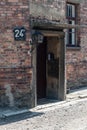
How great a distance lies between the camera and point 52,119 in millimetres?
9312

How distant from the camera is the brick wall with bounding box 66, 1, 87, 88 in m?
14.7

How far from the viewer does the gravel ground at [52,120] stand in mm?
8445

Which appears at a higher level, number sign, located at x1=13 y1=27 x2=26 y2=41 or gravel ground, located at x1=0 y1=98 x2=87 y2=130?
number sign, located at x1=13 y1=27 x2=26 y2=41

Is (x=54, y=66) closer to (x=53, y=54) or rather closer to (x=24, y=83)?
(x=53, y=54)

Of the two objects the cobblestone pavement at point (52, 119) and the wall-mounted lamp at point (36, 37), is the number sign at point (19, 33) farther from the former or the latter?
the cobblestone pavement at point (52, 119)

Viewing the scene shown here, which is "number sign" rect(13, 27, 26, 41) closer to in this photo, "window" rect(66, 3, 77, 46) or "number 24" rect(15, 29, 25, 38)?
"number 24" rect(15, 29, 25, 38)

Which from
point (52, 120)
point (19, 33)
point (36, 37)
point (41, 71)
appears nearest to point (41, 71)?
point (41, 71)

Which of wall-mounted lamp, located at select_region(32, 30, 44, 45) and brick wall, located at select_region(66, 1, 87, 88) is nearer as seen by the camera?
wall-mounted lamp, located at select_region(32, 30, 44, 45)

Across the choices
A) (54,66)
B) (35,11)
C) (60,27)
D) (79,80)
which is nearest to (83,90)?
(79,80)

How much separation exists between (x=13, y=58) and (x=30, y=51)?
0.64m

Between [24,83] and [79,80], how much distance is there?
5079 millimetres

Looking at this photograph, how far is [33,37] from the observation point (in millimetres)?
10852

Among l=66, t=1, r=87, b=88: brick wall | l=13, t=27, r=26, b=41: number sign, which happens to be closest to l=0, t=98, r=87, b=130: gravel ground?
l=13, t=27, r=26, b=41: number sign

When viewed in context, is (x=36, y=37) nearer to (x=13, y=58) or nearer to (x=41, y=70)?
(x=13, y=58)
